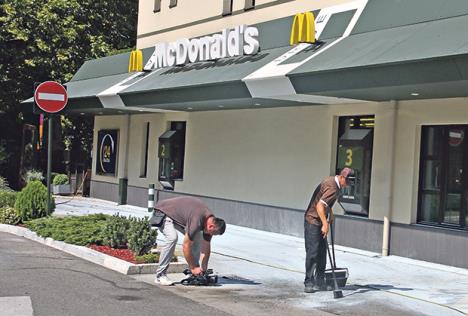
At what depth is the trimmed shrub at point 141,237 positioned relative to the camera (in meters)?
10.1

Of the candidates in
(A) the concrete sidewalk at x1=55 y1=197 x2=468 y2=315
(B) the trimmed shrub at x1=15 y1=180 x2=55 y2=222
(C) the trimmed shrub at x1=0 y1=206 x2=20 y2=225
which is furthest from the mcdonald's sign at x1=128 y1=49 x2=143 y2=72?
(A) the concrete sidewalk at x1=55 y1=197 x2=468 y2=315

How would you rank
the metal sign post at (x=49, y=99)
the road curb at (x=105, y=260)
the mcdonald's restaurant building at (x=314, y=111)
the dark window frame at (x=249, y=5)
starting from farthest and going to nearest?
the dark window frame at (x=249, y=5) < the metal sign post at (x=49, y=99) < the mcdonald's restaurant building at (x=314, y=111) < the road curb at (x=105, y=260)

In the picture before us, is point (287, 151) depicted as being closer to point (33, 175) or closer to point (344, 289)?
point (344, 289)

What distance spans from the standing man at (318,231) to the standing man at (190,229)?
4.28ft

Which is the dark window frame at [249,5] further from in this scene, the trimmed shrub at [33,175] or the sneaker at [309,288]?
the trimmed shrub at [33,175]

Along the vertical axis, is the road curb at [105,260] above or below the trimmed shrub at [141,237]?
below

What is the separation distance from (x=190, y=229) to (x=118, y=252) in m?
2.48

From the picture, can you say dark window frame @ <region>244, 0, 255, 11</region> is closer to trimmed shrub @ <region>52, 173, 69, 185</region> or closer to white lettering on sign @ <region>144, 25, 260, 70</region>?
white lettering on sign @ <region>144, 25, 260, 70</region>

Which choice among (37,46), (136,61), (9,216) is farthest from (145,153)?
(37,46)

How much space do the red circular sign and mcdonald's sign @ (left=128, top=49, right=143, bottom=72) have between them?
5.94 meters

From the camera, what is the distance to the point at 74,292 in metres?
8.06

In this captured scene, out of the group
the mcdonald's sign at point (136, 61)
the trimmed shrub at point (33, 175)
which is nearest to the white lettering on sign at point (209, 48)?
the mcdonald's sign at point (136, 61)

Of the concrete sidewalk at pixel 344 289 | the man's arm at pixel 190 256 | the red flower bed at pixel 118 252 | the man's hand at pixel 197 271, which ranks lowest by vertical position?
the concrete sidewalk at pixel 344 289

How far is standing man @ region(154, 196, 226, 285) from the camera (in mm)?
8461
